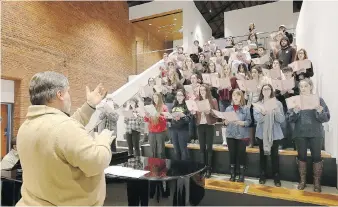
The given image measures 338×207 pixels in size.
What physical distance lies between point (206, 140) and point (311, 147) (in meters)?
1.31

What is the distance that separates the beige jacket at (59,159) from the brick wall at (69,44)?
6333 millimetres

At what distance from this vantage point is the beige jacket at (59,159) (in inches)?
45.1

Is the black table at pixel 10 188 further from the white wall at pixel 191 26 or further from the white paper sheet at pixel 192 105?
the white wall at pixel 191 26

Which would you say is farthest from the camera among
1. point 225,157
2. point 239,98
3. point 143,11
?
point 143,11

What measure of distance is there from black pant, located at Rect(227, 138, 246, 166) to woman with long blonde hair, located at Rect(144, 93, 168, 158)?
1167 millimetres

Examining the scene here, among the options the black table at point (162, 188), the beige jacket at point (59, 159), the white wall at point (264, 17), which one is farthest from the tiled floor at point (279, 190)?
the white wall at point (264, 17)

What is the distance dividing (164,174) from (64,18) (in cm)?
766

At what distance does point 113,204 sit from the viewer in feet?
7.68

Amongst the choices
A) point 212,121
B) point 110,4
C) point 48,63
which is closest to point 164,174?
point 212,121

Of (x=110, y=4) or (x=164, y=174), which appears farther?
(x=110, y=4)

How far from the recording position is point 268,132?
3.12 meters

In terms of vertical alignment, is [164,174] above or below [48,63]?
below

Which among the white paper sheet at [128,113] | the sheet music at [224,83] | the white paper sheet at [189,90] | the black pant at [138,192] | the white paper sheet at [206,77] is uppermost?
the white paper sheet at [206,77]

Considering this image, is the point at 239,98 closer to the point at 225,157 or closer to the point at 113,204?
the point at 225,157
